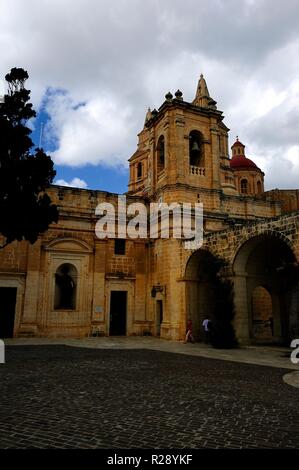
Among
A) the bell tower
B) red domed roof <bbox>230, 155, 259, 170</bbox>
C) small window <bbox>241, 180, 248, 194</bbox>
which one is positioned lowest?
the bell tower

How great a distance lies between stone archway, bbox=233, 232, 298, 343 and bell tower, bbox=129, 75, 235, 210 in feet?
19.3

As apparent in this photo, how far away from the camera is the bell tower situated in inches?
856

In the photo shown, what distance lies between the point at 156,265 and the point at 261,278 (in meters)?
6.71

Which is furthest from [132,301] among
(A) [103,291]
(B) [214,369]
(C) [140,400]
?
(C) [140,400]

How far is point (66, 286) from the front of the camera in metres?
21.9

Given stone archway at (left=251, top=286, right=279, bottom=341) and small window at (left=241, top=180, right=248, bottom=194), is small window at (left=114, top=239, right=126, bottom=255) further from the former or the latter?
small window at (left=241, top=180, right=248, bottom=194)

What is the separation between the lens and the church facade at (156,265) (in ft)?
61.7

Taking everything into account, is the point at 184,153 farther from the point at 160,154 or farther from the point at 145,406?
the point at 145,406

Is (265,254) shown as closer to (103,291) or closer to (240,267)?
(240,267)

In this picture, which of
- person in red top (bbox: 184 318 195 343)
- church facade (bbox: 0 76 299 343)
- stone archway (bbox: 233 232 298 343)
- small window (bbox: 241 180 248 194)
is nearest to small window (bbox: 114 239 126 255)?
church facade (bbox: 0 76 299 343)

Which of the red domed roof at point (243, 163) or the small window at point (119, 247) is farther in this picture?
the red domed roof at point (243, 163)

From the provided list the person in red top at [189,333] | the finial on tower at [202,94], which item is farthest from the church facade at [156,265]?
the finial on tower at [202,94]

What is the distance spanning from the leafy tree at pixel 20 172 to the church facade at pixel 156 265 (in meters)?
7.44

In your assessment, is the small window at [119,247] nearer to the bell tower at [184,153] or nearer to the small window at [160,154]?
the bell tower at [184,153]
